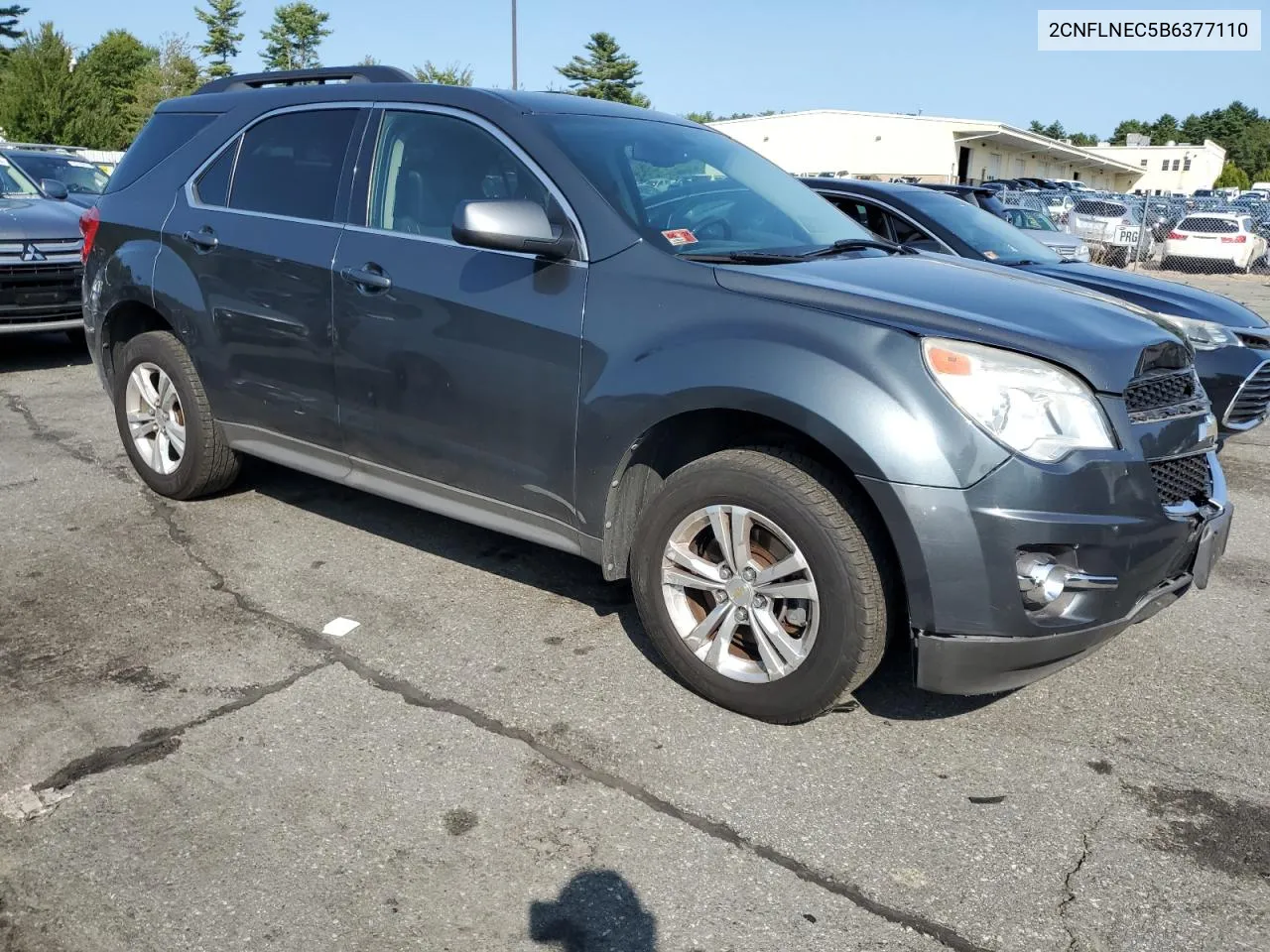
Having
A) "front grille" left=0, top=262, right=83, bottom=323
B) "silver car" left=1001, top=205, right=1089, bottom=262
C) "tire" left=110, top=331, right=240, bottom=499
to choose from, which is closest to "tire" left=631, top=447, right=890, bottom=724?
"tire" left=110, top=331, right=240, bottom=499

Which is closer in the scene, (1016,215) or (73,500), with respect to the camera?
(73,500)

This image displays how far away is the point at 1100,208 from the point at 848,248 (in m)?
25.2

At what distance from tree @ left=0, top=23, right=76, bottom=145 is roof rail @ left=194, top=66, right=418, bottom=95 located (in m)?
51.2

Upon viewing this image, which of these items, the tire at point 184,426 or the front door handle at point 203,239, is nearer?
the front door handle at point 203,239

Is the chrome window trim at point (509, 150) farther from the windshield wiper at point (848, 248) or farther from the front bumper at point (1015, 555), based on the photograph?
the front bumper at point (1015, 555)

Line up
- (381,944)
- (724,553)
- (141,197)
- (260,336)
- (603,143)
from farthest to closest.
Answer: (141,197) → (260,336) → (603,143) → (724,553) → (381,944)

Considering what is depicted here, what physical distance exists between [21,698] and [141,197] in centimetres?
262

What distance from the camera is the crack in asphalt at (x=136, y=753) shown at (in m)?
2.92

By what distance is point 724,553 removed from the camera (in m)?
3.24

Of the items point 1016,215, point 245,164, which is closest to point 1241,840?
point 245,164

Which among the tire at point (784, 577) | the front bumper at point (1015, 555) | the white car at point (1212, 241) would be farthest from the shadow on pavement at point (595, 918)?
the white car at point (1212, 241)

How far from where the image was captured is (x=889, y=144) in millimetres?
54219

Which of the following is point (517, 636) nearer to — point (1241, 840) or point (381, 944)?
point (381, 944)

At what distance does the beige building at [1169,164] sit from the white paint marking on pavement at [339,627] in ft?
320
